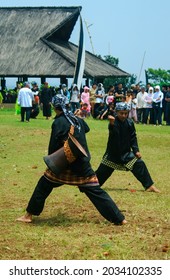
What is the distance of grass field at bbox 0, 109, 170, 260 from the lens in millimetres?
7603

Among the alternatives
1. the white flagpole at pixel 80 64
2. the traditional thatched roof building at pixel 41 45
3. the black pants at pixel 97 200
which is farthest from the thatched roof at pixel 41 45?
the black pants at pixel 97 200

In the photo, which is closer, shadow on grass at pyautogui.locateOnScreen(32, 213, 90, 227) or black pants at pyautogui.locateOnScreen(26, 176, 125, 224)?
black pants at pyautogui.locateOnScreen(26, 176, 125, 224)

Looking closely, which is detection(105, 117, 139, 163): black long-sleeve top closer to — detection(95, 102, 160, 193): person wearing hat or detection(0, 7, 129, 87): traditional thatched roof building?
detection(95, 102, 160, 193): person wearing hat

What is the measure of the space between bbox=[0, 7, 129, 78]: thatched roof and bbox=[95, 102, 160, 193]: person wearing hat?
30802 millimetres

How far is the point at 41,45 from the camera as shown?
45625 millimetres

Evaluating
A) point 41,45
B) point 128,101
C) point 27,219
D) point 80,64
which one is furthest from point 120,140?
point 41,45

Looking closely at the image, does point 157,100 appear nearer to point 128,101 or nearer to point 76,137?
point 128,101

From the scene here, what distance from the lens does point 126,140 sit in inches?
456

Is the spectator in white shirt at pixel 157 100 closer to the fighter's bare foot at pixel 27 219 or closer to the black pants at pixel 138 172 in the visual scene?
the black pants at pixel 138 172

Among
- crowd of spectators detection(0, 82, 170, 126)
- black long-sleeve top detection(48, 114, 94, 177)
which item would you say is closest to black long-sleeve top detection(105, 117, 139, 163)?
black long-sleeve top detection(48, 114, 94, 177)

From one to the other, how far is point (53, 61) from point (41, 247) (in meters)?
36.6

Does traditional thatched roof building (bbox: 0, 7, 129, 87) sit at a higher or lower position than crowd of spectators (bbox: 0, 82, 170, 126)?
higher

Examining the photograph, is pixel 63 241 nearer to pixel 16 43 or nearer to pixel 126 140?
pixel 126 140

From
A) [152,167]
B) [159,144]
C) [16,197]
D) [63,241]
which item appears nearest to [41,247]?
[63,241]
